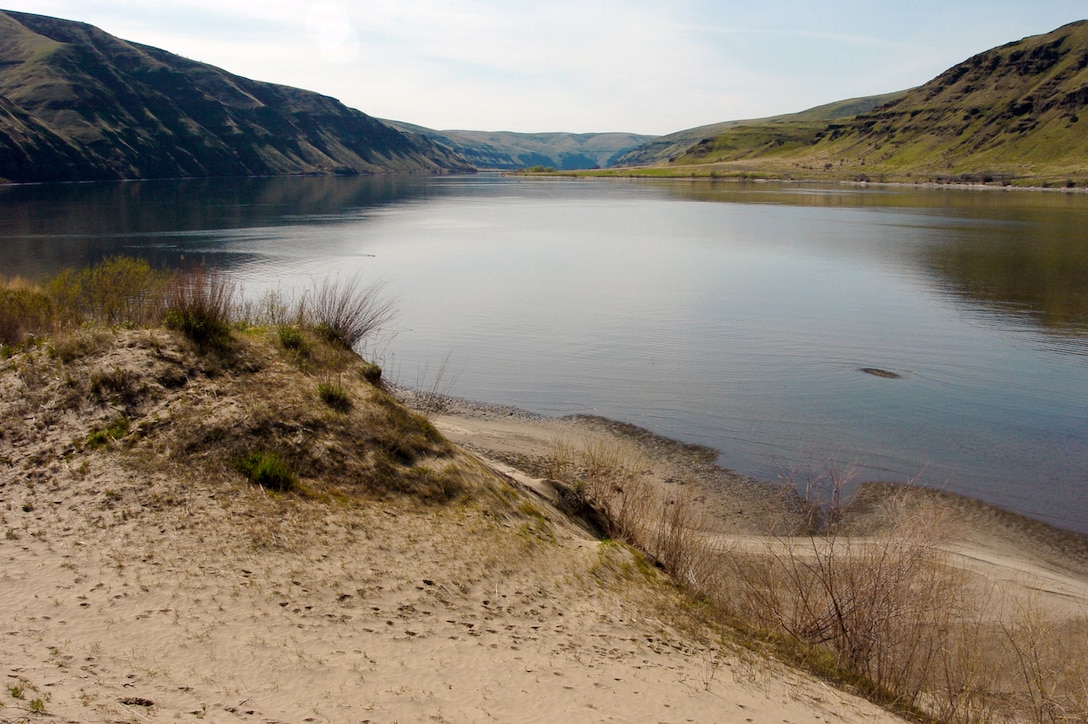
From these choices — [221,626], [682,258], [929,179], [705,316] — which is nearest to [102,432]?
[221,626]

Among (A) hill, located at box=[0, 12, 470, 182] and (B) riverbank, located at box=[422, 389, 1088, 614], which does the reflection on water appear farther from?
(A) hill, located at box=[0, 12, 470, 182]

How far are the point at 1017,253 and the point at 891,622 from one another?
149 feet

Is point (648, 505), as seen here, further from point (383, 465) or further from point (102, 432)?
point (102, 432)

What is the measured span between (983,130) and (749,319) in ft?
509

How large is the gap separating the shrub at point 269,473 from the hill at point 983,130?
438 feet

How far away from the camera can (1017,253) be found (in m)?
45.6

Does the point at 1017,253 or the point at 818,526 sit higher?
the point at 1017,253

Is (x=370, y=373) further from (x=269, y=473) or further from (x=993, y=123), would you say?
(x=993, y=123)

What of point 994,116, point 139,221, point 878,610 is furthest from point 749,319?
point 994,116

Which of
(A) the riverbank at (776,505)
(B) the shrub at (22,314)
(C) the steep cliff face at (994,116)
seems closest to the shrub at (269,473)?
(A) the riverbank at (776,505)

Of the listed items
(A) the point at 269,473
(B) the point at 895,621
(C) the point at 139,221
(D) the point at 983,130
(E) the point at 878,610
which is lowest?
(B) the point at 895,621

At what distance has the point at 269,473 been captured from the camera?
9.20m

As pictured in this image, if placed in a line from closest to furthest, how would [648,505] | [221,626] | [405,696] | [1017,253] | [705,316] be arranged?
[405,696]
[221,626]
[648,505]
[705,316]
[1017,253]

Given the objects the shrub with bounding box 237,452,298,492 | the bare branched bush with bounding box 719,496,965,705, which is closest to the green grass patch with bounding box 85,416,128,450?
the shrub with bounding box 237,452,298,492
